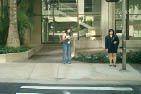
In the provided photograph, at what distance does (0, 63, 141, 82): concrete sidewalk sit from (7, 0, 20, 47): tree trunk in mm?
2355

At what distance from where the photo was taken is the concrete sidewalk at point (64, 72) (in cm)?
1370

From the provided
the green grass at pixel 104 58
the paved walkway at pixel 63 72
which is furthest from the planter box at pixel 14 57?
the green grass at pixel 104 58

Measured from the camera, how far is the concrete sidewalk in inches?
539

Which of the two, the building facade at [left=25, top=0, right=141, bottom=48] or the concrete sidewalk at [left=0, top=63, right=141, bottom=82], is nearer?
the concrete sidewalk at [left=0, top=63, right=141, bottom=82]

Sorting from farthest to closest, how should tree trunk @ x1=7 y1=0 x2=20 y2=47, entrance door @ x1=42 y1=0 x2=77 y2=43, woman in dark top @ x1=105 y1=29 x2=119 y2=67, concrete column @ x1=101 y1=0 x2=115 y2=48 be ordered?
entrance door @ x1=42 y1=0 x2=77 y2=43 < concrete column @ x1=101 y1=0 x2=115 y2=48 < tree trunk @ x1=7 y1=0 x2=20 y2=47 < woman in dark top @ x1=105 y1=29 x2=119 y2=67

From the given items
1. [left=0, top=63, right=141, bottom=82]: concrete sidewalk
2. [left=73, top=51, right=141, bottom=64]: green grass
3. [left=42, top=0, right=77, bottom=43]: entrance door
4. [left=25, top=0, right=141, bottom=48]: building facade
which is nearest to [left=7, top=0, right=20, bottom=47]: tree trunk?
[left=0, top=63, right=141, bottom=82]: concrete sidewalk

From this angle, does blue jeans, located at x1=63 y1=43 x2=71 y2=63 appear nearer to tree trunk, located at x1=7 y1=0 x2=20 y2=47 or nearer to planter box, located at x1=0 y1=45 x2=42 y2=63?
planter box, located at x1=0 y1=45 x2=42 y2=63

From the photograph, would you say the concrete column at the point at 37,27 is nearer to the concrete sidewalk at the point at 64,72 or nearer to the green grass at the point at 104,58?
the green grass at the point at 104,58

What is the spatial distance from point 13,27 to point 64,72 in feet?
16.2

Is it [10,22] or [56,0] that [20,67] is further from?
[56,0]

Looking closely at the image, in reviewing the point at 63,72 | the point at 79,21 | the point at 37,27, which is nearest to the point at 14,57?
the point at 63,72

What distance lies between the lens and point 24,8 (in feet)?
68.8

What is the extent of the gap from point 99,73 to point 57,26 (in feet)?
38.9

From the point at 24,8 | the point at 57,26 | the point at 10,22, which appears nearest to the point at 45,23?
the point at 57,26
